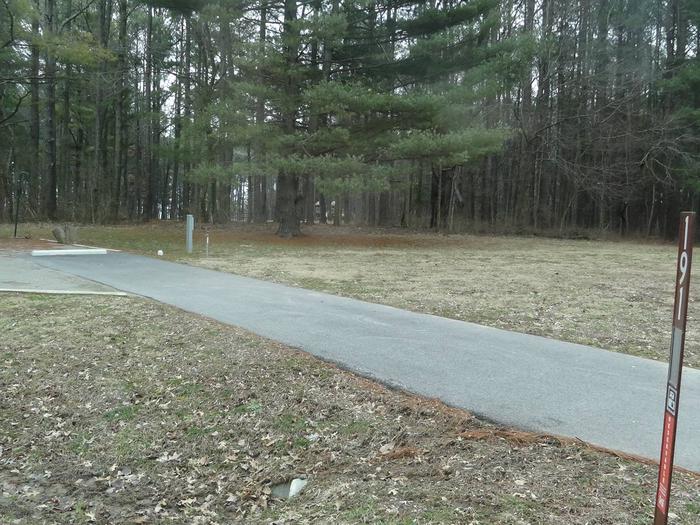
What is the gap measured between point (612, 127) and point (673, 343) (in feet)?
92.3

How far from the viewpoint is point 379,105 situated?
18.0 m

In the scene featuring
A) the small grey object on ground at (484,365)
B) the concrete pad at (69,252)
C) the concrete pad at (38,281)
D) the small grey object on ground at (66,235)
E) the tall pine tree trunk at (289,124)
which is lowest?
the small grey object on ground at (484,365)

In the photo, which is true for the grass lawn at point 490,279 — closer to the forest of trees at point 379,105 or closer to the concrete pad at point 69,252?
the concrete pad at point 69,252

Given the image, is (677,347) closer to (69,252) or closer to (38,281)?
(38,281)

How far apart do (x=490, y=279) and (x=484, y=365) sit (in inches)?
238

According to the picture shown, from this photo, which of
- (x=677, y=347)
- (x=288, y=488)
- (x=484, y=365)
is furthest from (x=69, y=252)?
(x=677, y=347)

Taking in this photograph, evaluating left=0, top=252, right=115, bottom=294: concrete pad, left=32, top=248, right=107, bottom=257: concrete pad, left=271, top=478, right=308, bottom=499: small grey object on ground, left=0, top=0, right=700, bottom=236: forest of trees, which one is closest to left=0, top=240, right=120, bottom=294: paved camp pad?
left=0, top=252, right=115, bottom=294: concrete pad

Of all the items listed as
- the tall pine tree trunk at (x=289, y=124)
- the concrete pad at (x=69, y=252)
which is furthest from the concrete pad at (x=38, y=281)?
the tall pine tree trunk at (x=289, y=124)

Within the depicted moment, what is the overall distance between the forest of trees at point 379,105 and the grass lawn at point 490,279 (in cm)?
294

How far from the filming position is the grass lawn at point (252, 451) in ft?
10.2

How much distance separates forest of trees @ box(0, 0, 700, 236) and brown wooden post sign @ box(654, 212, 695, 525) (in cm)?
1551

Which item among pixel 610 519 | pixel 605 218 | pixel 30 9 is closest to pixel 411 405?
pixel 610 519

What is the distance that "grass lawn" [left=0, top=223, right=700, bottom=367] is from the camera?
7.00 meters

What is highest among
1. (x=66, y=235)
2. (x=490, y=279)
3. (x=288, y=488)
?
(x=66, y=235)
